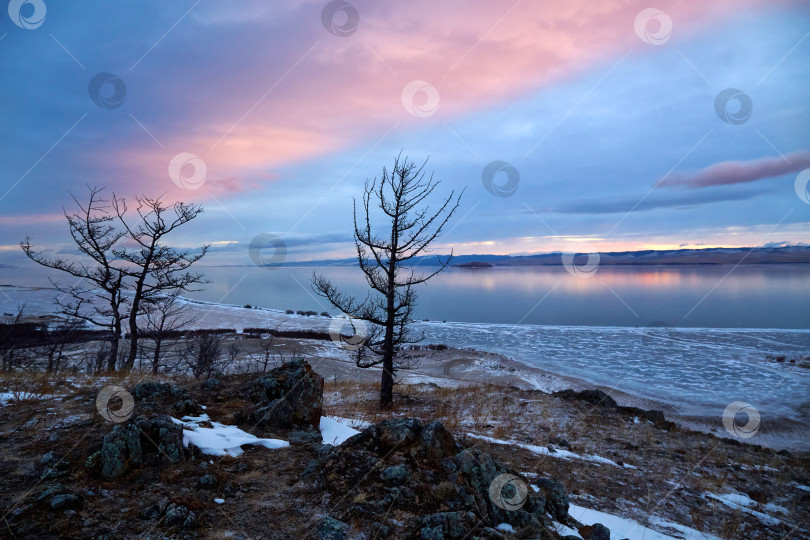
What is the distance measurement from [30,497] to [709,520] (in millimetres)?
9625

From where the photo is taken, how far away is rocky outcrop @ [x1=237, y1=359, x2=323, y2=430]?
251 inches

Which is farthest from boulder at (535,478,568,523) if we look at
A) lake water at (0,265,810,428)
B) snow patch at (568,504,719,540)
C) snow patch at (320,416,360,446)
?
lake water at (0,265,810,428)

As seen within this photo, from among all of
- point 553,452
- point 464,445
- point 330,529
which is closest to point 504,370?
point 553,452

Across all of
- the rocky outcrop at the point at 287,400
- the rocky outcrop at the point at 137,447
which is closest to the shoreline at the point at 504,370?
the rocky outcrop at the point at 287,400

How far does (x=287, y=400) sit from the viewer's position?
6676 mm

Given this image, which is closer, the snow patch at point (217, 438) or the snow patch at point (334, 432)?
the snow patch at point (217, 438)

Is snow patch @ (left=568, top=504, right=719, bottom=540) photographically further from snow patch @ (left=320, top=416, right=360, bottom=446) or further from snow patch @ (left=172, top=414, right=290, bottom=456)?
snow patch @ (left=172, top=414, right=290, bottom=456)

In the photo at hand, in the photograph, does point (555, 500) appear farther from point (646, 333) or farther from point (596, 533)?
point (646, 333)

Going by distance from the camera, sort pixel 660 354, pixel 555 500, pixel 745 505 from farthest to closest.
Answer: pixel 660 354 → pixel 745 505 → pixel 555 500

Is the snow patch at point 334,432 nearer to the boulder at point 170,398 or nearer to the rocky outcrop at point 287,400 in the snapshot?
the rocky outcrop at point 287,400

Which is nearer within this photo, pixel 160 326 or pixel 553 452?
pixel 553 452

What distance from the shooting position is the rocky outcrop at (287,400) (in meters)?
6.36

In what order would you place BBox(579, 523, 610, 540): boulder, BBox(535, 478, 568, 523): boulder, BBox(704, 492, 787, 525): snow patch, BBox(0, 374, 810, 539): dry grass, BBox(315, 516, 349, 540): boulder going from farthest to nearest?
BBox(704, 492, 787, 525): snow patch
BBox(535, 478, 568, 523): boulder
BBox(579, 523, 610, 540): boulder
BBox(0, 374, 810, 539): dry grass
BBox(315, 516, 349, 540): boulder

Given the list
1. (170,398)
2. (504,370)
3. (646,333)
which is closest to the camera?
(170,398)
